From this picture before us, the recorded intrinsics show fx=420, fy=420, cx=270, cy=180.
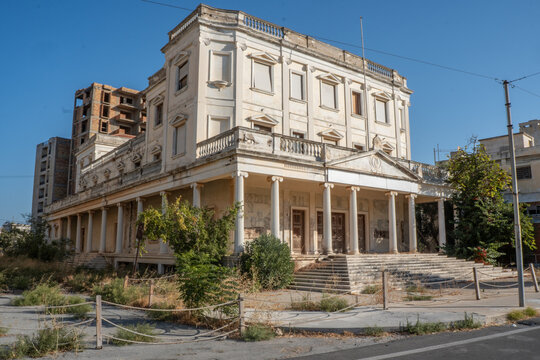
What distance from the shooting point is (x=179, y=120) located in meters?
22.2

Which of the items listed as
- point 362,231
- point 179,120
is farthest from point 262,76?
point 362,231

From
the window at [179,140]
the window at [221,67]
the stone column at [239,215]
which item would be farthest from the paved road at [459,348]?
the window at [221,67]

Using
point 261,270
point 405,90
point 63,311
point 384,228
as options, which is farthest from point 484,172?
point 63,311

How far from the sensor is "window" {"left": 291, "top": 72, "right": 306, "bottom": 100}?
23672 mm

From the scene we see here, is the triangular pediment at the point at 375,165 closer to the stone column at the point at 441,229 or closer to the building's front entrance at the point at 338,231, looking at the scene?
the stone column at the point at 441,229

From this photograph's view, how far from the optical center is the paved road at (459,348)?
22.0 feet

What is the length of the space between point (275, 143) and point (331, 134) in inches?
284

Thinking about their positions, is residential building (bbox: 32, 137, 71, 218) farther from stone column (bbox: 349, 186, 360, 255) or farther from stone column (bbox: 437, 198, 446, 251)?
stone column (bbox: 437, 198, 446, 251)

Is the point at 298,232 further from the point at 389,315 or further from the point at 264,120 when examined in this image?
the point at 389,315

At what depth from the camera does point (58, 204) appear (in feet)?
127

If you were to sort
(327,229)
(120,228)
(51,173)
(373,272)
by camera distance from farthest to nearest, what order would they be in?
(51,173) < (120,228) < (327,229) < (373,272)

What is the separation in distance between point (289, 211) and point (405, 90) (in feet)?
45.8

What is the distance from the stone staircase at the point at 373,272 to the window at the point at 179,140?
9188 millimetres

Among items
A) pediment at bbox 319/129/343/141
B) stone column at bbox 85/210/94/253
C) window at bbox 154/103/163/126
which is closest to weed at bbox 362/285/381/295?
pediment at bbox 319/129/343/141
